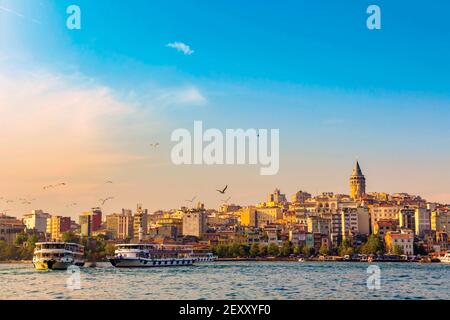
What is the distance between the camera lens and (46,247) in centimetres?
1988

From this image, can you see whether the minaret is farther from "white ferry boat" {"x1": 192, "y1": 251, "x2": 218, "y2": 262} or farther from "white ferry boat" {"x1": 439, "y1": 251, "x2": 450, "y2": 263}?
"white ferry boat" {"x1": 192, "y1": 251, "x2": 218, "y2": 262}

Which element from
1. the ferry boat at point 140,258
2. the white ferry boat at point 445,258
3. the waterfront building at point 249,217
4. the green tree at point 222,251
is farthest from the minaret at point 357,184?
the ferry boat at point 140,258

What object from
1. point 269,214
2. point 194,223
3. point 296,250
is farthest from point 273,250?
point 269,214

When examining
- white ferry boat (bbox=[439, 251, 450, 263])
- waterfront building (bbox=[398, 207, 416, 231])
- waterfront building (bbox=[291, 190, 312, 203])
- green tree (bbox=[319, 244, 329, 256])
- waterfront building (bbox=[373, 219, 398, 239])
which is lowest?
white ferry boat (bbox=[439, 251, 450, 263])

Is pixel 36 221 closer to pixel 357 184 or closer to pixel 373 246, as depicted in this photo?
pixel 373 246

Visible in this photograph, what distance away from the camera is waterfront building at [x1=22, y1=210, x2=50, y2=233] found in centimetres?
4019

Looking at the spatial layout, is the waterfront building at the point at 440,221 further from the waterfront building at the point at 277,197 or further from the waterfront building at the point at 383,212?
the waterfront building at the point at 277,197

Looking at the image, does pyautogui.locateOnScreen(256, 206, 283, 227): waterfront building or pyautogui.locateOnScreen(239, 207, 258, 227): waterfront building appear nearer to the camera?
pyautogui.locateOnScreen(239, 207, 258, 227): waterfront building

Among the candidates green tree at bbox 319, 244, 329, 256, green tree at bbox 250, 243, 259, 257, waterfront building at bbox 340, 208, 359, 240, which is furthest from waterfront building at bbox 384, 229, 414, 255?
green tree at bbox 250, 243, 259, 257

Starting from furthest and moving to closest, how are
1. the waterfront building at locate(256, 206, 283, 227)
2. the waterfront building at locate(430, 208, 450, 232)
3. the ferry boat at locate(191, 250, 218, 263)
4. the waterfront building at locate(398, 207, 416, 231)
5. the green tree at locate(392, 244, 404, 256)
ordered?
1. the waterfront building at locate(256, 206, 283, 227)
2. the waterfront building at locate(430, 208, 450, 232)
3. the waterfront building at locate(398, 207, 416, 231)
4. the green tree at locate(392, 244, 404, 256)
5. the ferry boat at locate(191, 250, 218, 263)

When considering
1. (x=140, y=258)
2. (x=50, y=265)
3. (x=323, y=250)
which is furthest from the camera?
(x=323, y=250)

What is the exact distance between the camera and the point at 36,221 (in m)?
40.4
